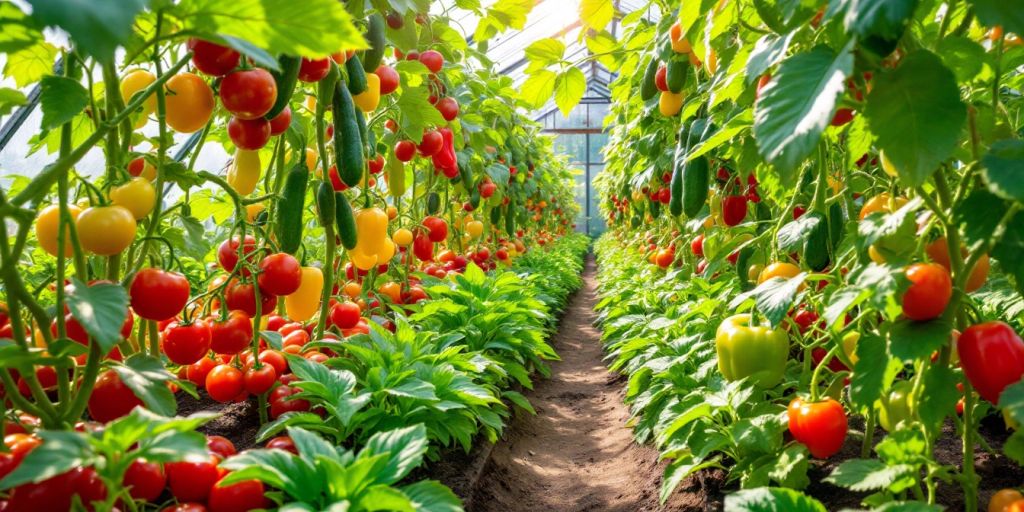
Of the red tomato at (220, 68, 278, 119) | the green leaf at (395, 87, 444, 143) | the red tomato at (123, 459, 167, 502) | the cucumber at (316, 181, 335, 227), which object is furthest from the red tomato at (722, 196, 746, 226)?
the red tomato at (123, 459, 167, 502)

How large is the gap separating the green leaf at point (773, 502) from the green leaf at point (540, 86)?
1.13 metres

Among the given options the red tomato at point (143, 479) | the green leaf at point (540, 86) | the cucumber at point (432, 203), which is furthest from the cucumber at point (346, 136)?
the cucumber at point (432, 203)

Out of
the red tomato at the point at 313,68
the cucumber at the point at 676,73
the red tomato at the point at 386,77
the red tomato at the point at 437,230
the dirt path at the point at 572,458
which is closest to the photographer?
the red tomato at the point at 313,68

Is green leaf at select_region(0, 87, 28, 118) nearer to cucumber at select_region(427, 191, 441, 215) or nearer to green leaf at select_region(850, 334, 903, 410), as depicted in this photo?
green leaf at select_region(850, 334, 903, 410)

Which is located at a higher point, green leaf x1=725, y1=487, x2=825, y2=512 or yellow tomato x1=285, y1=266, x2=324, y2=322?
yellow tomato x1=285, y1=266, x2=324, y2=322

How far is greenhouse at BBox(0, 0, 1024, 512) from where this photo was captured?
2.58ft

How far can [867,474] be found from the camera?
100cm

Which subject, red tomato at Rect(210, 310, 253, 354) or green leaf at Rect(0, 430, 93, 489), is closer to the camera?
green leaf at Rect(0, 430, 93, 489)

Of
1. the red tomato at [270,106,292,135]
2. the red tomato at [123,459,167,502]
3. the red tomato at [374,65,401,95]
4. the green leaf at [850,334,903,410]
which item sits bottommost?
the red tomato at [123,459,167,502]

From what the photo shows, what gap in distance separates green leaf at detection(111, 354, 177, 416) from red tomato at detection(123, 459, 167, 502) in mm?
83

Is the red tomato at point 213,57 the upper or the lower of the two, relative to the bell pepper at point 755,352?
upper

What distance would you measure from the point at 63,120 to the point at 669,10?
195cm

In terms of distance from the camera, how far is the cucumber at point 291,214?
1502mm

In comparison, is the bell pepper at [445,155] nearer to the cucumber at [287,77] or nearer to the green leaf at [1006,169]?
the cucumber at [287,77]
